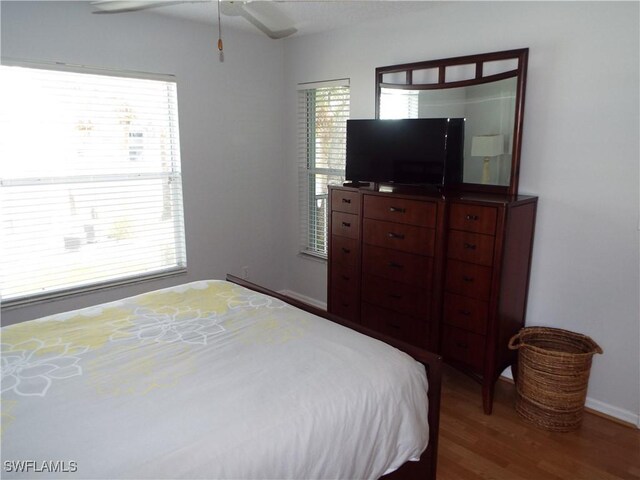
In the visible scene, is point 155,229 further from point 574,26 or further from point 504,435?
point 574,26

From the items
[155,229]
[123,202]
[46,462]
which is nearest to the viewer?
[46,462]

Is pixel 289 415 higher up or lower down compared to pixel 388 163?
lower down

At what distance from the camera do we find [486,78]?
2719mm

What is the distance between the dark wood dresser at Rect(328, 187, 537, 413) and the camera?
2439mm

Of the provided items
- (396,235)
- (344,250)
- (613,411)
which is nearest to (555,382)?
(613,411)

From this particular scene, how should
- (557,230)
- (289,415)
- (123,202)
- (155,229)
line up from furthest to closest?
(155,229), (123,202), (557,230), (289,415)

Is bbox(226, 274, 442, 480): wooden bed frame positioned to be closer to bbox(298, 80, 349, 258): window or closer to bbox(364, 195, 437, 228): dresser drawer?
bbox(364, 195, 437, 228): dresser drawer

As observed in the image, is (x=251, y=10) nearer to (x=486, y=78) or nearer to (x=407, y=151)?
(x=407, y=151)

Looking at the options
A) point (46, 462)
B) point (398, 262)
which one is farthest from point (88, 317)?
A: point (398, 262)

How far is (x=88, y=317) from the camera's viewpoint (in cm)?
207

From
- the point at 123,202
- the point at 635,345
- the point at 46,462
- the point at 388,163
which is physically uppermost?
the point at 388,163

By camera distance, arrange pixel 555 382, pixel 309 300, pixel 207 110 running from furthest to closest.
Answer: pixel 309 300, pixel 207 110, pixel 555 382

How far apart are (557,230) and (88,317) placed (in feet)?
8.35

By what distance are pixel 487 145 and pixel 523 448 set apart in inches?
67.6
